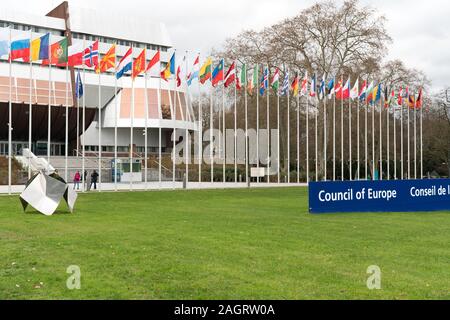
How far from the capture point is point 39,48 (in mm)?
29469

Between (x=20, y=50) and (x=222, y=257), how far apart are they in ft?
77.7

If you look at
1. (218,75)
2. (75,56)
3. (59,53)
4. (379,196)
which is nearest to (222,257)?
(379,196)

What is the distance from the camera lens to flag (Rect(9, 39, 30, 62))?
28984 mm

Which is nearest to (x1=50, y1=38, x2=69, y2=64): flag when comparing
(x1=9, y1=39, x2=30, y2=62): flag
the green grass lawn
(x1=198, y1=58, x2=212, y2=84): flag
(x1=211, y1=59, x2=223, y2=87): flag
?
(x1=9, y1=39, x2=30, y2=62): flag

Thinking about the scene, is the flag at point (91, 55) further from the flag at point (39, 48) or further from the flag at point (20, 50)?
the flag at point (20, 50)

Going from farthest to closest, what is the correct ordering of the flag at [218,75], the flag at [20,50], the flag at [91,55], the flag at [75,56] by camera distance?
the flag at [218,75] → the flag at [91,55] → the flag at [75,56] → the flag at [20,50]

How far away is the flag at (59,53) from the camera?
30.1 metres

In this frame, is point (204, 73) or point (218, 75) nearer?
point (204, 73)

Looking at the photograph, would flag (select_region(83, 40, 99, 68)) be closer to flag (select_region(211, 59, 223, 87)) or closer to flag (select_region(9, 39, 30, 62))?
flag (select_region(9, 39, 30, 62))

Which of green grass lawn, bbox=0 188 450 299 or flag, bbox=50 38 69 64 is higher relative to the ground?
flag, bbox=50 38 69 64

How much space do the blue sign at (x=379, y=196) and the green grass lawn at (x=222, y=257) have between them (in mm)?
2755

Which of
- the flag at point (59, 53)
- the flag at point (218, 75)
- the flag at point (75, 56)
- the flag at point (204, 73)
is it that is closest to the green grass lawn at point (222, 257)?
the flag at point (59, 53)

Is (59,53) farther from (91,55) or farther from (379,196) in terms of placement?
(379,196)

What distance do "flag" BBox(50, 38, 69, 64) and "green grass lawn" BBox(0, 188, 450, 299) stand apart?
1533cm
